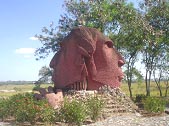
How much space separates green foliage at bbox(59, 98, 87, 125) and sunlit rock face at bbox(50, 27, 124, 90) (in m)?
3.99

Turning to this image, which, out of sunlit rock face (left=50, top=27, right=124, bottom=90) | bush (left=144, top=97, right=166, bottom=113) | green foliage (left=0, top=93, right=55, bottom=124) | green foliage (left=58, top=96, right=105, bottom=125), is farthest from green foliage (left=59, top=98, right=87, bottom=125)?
bush (left=144, top=97, right=166, bottom=113)

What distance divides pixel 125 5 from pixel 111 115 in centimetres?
1974

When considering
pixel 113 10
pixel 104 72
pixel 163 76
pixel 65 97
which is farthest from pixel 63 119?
pixel 163 76

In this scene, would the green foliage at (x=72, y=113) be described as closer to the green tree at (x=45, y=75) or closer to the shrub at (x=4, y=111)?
the shrub at (x=4, y=111)

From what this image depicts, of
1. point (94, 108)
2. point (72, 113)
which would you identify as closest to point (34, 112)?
point (72, 113)

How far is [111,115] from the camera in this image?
62.3 feet

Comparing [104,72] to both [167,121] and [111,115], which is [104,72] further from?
[167,121]

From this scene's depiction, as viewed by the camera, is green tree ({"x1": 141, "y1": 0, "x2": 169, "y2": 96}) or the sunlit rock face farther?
green tree ({"x1": 141, "y1": 0, "x2": 169, "y2": 96})

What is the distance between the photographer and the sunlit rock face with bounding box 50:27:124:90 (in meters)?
20.3

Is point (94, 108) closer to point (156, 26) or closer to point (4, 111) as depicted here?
point (4, 111)

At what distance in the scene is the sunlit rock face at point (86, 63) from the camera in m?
20.3

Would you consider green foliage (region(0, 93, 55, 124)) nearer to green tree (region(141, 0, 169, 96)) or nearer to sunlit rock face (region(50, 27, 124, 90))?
sunlit rock face (region(50, 27, 124, 90))

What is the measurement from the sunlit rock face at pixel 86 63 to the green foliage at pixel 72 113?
3.99 metres

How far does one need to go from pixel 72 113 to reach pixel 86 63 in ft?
16.3
